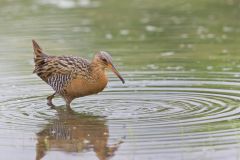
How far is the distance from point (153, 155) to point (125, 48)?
31.5 feet

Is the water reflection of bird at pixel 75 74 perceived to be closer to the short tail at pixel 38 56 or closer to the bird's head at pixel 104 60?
the bird's head at pixel 104 60

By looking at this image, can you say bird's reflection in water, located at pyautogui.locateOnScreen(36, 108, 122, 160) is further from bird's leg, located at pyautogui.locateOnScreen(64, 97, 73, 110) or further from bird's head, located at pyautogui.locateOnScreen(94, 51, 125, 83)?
bird's head, located at pyautogui.locateOnScreen(94, 51, 125, 83)

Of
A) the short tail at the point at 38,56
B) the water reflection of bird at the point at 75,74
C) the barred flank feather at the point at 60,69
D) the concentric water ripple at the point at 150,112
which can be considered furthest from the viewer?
the short tail at the point at 38,56

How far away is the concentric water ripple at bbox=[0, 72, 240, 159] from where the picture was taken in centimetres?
1020

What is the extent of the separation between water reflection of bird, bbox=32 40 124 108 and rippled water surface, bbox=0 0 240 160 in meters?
0.32

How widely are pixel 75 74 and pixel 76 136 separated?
2.36 meters

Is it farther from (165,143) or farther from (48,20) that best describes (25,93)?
(48,20)

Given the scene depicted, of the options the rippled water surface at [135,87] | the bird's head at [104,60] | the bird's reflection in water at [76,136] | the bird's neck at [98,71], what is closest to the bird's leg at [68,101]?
the rippled water surface at [135,87]

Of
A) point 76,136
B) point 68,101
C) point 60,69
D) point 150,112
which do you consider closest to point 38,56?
point 60,69

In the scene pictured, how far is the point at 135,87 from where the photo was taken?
14500mm

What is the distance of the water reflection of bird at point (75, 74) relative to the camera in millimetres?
13031

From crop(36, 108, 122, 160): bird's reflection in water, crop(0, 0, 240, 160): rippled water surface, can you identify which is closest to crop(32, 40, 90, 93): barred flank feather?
crop(0, 0, 240, 160): rippled water surface

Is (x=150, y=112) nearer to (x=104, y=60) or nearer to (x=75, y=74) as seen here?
(x=104, y=60)

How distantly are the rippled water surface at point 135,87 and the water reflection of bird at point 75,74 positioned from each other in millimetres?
325
